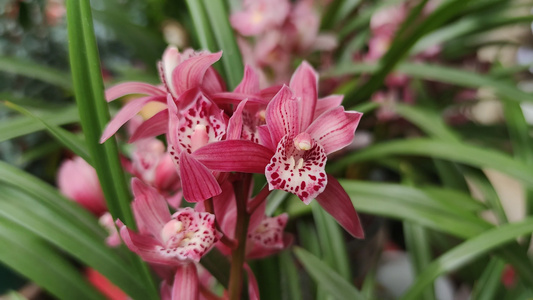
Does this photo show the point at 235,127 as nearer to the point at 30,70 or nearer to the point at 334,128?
the point at 334,128

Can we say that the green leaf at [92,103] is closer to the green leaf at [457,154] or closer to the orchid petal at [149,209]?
the orchid petal at [149,209]

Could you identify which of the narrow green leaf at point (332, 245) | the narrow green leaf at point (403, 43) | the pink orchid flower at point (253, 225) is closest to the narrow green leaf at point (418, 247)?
the narrow green leaf at point (332, 245)

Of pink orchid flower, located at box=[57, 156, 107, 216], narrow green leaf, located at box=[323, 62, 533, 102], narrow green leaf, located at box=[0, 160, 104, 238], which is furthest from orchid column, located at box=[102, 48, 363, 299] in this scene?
narrow green leaf, located at box=[323, 62, 533, 102]

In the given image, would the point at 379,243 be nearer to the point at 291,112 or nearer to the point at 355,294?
the point at 355,294

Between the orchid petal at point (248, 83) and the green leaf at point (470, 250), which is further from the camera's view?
the green leaf at point (470, 250)

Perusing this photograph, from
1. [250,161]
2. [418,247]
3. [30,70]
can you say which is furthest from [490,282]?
[30,70]
